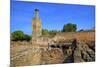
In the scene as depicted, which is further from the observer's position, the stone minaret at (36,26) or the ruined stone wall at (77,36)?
the ruined stone wall at (77,36)

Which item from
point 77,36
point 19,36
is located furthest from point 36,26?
point 77,36

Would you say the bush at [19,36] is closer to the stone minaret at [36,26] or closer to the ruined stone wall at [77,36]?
the stone minaret at [36,26]

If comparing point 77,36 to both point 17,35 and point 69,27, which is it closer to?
point 69,27

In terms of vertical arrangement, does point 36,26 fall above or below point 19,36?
above

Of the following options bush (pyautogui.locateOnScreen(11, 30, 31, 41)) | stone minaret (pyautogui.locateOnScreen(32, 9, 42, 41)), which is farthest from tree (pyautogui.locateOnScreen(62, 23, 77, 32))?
bush (pyautogui.locateOnScreen(11, 30, 31, 41))

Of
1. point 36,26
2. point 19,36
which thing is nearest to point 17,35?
point 19,36

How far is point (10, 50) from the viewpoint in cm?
222

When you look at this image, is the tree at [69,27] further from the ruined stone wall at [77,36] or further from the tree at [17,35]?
the tree at [17,35]

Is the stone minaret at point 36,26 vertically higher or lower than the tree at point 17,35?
higher

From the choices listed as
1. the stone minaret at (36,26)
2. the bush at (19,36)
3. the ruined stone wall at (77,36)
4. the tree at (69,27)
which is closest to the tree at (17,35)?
→ the bush at (19,36)

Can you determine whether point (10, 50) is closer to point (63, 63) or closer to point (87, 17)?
point (63, 63)

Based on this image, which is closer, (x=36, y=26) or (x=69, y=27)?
(x=36, y=26)

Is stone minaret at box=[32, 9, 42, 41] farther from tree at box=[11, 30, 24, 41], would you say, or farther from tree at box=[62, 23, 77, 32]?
tree at box=[62, 23, 77, 32]

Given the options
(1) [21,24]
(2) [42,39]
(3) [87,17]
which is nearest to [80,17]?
(3) [87,17]
